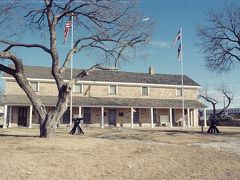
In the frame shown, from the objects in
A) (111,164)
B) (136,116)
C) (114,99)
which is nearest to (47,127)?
(111,164)

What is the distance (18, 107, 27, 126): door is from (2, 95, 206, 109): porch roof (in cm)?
164

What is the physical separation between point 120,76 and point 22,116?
14.1 metres

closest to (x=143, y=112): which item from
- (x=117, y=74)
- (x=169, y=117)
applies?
(x=169, y=117)

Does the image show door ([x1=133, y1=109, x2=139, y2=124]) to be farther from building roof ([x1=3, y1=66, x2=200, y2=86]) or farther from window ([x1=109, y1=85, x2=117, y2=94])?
building roof ([x1=3, y1=66, x2=200, y2=86])

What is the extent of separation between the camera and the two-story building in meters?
33.6

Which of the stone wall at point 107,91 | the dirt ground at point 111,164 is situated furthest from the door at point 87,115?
the dirt ground at point 111,164

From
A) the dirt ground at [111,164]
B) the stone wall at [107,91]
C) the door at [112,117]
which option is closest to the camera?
the dirt ground at [111,164]

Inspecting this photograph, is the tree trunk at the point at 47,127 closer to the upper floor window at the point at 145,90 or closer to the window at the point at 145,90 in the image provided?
the upper floor window at the point at 145,90

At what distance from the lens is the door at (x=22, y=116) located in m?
33.6

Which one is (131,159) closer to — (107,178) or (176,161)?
(176,161)

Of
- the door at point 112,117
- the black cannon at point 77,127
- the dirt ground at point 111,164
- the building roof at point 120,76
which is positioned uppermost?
the building roof at point 120,76

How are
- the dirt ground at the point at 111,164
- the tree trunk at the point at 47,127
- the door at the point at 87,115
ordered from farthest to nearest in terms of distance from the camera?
the door at the point at 87,115 → the tree trunk at the point at 47,127 → the dirt ground at the point at 111,164

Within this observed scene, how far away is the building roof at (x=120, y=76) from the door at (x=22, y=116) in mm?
4138

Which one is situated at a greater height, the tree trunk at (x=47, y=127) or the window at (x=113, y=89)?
the window at (x=113, y=89)
